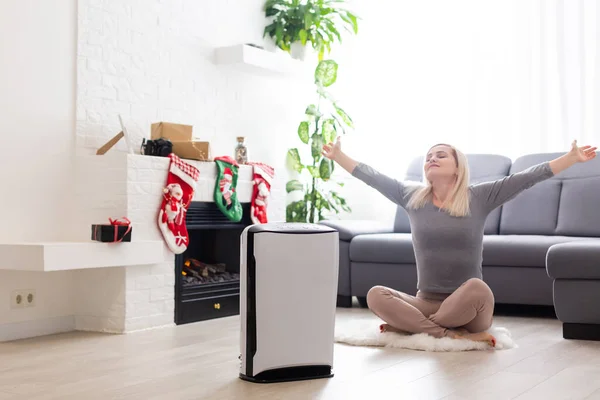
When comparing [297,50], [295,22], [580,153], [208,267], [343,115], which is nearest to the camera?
[580,153]

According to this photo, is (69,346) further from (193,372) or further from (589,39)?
(589,39)

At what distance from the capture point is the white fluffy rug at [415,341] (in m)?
3.49

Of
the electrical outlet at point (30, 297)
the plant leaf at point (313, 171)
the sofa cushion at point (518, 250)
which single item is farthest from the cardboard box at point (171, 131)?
the sofa cushion at point (518, 250)

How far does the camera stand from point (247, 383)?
2.81 meters

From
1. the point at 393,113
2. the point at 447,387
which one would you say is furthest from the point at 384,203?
the point at 447,387

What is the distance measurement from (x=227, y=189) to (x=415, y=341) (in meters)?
1.68

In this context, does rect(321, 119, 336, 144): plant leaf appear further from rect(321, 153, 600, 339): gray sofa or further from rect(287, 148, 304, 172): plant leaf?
rect(321, 153, 600, 339): gray sofa

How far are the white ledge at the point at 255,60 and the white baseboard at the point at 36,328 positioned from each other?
1983 mm

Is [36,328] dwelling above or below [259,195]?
below

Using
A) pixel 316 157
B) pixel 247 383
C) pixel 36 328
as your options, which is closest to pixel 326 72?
pixel 316 157

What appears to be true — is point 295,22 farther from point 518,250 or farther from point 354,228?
point 518,250

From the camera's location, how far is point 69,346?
3.71m

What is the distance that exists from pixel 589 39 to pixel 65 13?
3.76 metres

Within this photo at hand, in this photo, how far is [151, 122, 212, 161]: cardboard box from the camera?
4.52 metres
